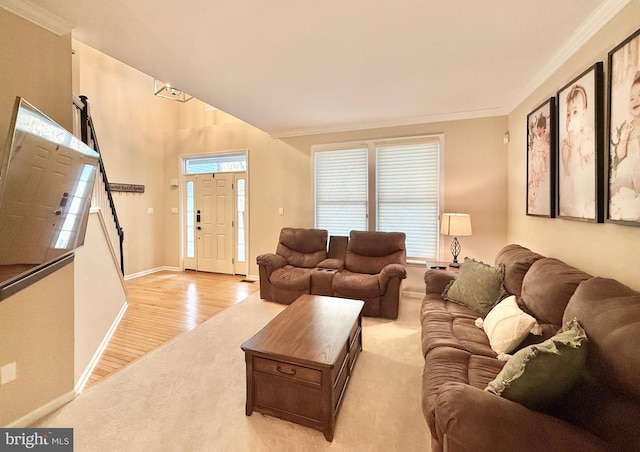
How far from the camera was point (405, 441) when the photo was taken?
1.58m

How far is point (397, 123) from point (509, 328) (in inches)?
124

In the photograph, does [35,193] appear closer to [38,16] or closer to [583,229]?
[38,16]

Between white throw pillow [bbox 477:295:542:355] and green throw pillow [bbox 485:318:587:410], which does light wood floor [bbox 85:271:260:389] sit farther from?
white throw pillow [bbox 477:295:542:355]

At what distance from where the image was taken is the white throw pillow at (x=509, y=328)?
5.49ft

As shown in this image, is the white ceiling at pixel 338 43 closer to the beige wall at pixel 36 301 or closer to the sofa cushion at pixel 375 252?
the beige wall at pixel 36 301

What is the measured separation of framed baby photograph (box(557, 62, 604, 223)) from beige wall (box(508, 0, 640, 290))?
0.10 m

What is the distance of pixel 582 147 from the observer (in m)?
1.97

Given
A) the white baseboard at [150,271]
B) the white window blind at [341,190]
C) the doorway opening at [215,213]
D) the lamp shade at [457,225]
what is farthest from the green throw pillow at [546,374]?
the white baseboard at [150,271]

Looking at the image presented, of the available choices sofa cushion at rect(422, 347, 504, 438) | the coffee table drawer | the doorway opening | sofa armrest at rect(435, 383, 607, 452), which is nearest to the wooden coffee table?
the coffee table drawer

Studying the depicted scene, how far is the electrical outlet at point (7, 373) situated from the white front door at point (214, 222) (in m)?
3.76

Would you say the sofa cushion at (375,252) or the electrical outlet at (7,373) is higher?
the sofa cushion at (375,252)

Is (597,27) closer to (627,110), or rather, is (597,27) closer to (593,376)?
(627,110)

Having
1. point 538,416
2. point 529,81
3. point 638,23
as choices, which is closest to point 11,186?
point 538,416

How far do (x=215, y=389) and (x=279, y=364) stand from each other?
0.70 metres
